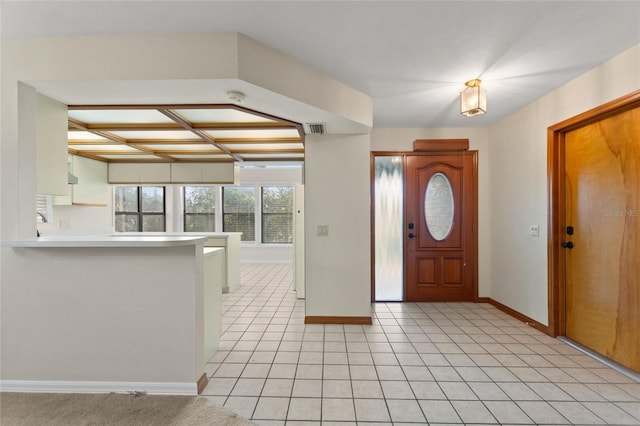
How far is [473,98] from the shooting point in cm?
249

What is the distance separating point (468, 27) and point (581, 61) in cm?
125

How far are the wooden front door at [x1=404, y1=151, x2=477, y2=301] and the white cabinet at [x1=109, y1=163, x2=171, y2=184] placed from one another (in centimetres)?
451

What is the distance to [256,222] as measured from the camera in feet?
24.8

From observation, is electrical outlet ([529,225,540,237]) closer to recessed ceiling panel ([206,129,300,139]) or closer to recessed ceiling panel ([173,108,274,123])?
recessed ceiling panel ([206,129,300,139])

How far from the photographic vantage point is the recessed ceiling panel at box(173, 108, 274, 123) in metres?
2.76

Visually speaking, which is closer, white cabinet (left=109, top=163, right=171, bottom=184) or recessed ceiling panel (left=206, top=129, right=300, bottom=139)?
recessed ceiling panel (left=206, top=129, right=300, bottom=139)

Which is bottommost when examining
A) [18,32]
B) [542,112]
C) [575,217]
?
[575,217]

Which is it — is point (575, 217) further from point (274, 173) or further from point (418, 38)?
point (274, 173)

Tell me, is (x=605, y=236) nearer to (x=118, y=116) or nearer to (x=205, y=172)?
(x=118, y=116)

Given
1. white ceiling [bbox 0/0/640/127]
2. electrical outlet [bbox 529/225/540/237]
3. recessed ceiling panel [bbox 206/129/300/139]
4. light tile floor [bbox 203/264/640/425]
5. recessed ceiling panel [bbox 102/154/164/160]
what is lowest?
light tile floor [bbox 203/264/640/425]

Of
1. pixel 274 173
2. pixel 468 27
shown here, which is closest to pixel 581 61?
pixel 468 27

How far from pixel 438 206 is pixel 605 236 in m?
1.82

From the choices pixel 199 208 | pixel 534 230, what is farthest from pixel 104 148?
pixel 534 230

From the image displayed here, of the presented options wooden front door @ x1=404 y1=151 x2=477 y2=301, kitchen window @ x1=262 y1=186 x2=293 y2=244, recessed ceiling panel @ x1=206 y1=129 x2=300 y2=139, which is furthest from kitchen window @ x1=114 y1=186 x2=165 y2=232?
wooden front door @ x1=404 y1=151 x2=477 y2=301
